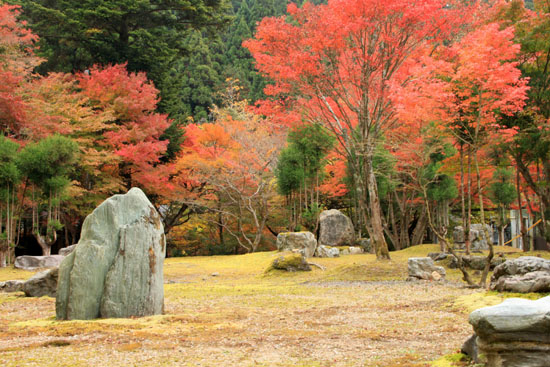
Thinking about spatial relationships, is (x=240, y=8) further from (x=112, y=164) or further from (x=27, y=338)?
(x=27, y=338)

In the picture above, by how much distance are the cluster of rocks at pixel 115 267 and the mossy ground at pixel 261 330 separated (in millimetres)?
332

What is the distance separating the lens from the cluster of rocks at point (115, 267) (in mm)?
6090

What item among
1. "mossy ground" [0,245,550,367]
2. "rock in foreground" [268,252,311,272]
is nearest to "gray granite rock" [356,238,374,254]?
"rock in foreground" [268,252,311,272]

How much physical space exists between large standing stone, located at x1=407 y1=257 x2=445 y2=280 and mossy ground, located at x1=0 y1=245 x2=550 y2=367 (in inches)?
39.3

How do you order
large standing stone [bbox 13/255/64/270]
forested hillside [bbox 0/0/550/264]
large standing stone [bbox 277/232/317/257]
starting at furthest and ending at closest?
large standing stone [bbox 277/232/317/257]
large standing stone [bbox 13/255/64/270]
forested hillside [bbox 0/0/550/264]

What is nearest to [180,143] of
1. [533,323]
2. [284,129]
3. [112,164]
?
[112,164]

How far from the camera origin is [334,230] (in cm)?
2194

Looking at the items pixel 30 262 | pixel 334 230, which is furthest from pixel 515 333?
pixel 334 230

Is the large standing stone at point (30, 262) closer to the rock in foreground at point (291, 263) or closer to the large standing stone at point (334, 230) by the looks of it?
the rock in foreground at point (291, 263)

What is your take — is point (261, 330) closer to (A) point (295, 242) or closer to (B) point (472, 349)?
(B) point (472, 349)

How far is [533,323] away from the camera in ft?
9.25

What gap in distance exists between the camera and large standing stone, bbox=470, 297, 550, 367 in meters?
2.82

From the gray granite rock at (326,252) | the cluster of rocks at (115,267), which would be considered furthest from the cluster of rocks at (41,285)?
the gray granite rock at (326,252)

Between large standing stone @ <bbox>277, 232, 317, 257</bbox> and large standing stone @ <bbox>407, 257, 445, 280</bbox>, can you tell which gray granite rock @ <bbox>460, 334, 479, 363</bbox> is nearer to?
large standing stone @ <bbox>407, 257, 445, 280</bbox>
